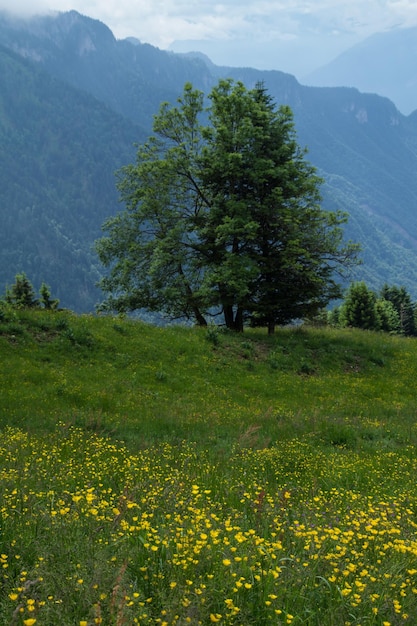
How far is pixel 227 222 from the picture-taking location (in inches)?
898

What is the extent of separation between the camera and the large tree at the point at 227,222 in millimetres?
22905

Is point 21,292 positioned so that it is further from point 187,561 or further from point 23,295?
point 187,561

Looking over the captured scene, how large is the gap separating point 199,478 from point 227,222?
674 inches

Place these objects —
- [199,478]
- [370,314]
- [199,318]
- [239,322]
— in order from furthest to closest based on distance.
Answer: [370,314]
[199,318]
[239,322]
[199,478]

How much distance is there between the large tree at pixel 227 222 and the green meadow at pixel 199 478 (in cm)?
284

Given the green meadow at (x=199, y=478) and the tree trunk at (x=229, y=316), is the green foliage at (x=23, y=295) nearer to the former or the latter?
the tree trunk at (x=229, y=316)

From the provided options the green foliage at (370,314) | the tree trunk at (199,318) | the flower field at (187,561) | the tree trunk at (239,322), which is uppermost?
the green foliage at (370,314)

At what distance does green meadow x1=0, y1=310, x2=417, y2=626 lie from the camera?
340 cm

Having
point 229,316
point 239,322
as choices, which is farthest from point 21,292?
point 239,322

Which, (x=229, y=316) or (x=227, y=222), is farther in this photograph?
(x=229, y=316)

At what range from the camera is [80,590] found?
3.24 meters

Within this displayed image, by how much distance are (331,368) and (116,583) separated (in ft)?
61.4

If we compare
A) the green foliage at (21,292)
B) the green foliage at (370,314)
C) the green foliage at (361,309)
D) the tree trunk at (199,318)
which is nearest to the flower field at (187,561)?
the tree trunk at (199,318)

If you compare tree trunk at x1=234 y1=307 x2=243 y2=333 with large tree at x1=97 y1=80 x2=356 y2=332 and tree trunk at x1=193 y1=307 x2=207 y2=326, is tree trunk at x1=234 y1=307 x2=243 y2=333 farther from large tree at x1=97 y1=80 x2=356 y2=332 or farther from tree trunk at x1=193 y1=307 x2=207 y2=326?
tree trunk at x1=193 y1=307 x2=207 y2=326
